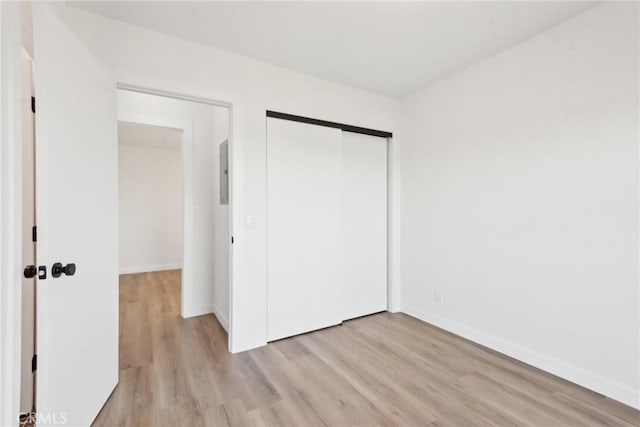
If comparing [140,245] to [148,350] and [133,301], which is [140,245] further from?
[148,350]

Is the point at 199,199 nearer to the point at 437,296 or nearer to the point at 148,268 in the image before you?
the point at 437,296

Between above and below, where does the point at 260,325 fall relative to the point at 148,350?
above

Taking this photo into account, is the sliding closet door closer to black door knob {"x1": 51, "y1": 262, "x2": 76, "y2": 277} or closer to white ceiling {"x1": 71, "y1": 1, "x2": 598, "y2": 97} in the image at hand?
white ceiling {"x1": 71, "y1": 1, "x2": 598, "y2": 97}

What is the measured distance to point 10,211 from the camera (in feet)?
2.93

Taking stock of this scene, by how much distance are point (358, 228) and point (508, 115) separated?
5.66 ft

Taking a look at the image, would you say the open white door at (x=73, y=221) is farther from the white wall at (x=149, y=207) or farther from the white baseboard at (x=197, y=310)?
the white wall at (x=149, y=207)

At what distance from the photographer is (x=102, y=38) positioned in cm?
198

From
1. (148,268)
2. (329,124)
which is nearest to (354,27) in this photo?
(329,124)

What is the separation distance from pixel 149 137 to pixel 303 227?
12.0ft

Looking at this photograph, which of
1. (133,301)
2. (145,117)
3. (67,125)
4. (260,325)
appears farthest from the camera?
(133,301)

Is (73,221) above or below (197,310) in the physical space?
above

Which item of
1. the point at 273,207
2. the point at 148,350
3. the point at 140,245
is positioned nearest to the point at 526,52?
the point at 273,207

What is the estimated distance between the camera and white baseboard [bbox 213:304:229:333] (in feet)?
9.63

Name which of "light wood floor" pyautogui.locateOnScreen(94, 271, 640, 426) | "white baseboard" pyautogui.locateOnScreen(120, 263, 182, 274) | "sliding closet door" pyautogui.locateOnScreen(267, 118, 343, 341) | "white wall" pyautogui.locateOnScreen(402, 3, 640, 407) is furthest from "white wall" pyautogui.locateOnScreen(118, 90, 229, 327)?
"white baseboard" pyautogui.locateOnScreen(120, 263, 182, 274)
